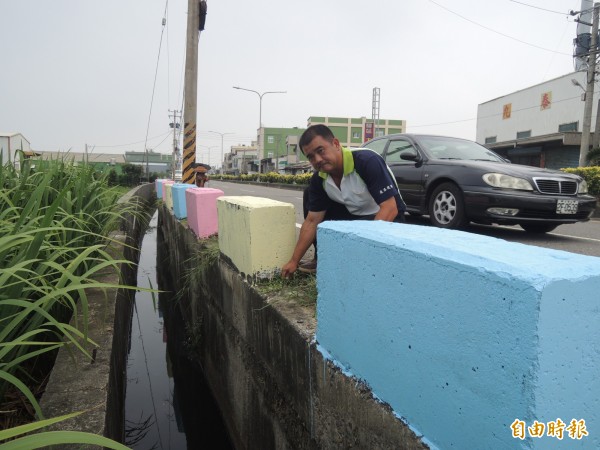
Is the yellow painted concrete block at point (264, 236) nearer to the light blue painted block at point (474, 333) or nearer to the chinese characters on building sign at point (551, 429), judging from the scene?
Answer: the light blue painted block at point (474, 333)

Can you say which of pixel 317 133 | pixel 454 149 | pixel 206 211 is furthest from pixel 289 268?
pixel 454 149

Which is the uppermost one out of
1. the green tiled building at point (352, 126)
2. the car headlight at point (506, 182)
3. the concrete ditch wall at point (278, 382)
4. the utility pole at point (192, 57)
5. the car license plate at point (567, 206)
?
the green tiled building at point (352, 126)

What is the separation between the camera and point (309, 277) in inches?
112

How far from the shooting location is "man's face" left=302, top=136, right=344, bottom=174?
106 inches

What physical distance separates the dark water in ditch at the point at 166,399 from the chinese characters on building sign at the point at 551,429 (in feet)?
8.38

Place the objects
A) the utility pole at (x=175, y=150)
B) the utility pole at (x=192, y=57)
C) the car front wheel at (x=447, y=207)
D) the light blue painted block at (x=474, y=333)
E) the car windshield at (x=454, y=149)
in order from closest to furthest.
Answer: the light blue painted block at (x=474, y=333) < the car front wheel at (x=447, y=207) < the car windshield at (x=454, y=149) < the utility pole at (x=192, y=57) < the utility pole at (x=175, y=150)

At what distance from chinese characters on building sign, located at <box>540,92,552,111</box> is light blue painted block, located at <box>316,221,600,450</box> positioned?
29.2m

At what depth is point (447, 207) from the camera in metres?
5.48

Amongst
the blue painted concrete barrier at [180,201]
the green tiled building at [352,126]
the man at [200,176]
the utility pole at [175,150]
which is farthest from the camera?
the green tiled building at [352,126]

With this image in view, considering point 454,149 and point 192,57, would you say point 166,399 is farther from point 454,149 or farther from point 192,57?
point 192,57

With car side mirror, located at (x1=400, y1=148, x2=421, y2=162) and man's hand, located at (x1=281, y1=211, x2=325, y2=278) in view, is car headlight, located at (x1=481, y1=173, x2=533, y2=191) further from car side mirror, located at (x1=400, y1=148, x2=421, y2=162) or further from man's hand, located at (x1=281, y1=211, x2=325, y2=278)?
man's hand, located at (x1=281, y1=211, x2=325, y2=278)

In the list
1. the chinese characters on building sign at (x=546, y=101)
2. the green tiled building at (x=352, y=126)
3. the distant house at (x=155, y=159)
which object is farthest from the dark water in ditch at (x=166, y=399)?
the distant house at (x=155, y=159)

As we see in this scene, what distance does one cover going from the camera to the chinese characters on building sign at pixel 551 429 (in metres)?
0.96

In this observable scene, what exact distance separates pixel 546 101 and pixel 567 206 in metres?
25.2
